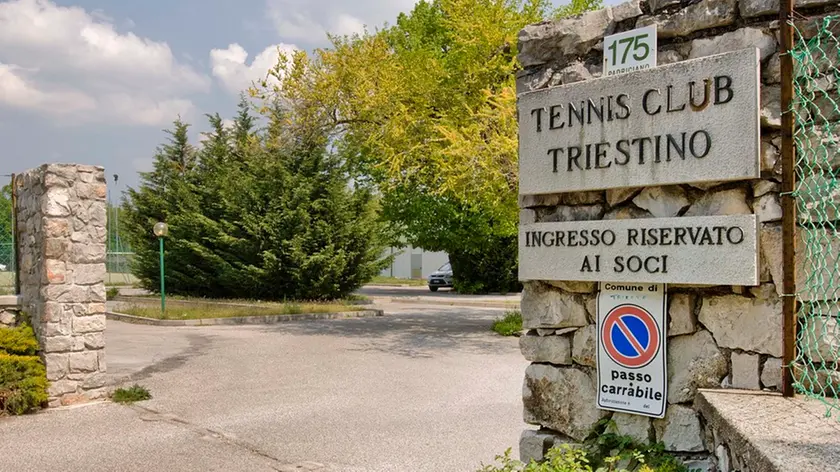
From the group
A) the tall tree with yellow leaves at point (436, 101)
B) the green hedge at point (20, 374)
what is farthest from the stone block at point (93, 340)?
the tall tree with yellow leaves at point (436, 101)

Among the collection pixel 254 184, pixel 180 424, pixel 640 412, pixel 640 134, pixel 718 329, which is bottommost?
pixel 180 424

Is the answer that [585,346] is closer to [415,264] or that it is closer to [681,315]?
[681,315]

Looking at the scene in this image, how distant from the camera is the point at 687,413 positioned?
3.52m

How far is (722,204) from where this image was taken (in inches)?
135

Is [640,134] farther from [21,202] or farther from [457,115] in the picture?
[457,115]

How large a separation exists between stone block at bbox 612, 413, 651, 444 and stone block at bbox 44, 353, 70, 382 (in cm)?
639

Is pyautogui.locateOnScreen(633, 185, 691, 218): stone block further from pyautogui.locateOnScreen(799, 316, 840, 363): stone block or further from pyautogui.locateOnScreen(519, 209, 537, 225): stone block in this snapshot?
pyautogui.locateOnScreen(799, 316, 840, 363): stone block

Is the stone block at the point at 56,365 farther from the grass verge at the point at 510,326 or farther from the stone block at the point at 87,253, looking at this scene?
the grass verge at the point at 510,326

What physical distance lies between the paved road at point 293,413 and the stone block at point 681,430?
2.13m

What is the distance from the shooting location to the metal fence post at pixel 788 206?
10.4 feet

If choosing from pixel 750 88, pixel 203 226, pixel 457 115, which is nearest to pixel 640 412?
pixel 750 88

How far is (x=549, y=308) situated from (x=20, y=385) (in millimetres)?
5975

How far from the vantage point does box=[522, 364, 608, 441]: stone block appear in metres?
3.94

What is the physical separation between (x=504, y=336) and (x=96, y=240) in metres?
7.87
